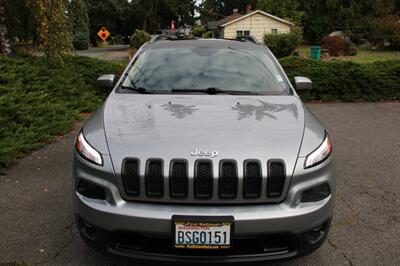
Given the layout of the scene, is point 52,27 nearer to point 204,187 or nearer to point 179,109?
point 179,109

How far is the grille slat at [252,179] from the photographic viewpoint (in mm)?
2586

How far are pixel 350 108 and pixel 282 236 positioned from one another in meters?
8.48

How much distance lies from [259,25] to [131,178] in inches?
1725

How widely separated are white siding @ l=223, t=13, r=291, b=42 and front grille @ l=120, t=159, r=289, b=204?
139 ft

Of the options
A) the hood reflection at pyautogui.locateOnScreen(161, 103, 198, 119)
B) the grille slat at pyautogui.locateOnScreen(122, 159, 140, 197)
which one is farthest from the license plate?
the hood reflection at pyautogui.locateOnScreen(161, 103, 198, 119)

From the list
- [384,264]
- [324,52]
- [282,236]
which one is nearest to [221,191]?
[282,236]

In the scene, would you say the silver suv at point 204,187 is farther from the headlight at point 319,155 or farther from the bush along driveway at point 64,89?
the bush along driveway at point 64,89

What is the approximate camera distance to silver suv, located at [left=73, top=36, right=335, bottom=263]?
255cm

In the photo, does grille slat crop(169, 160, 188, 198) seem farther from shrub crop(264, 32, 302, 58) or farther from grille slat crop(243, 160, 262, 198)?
shrub crop(264, 32, 302, 58)

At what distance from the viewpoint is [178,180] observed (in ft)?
8.50

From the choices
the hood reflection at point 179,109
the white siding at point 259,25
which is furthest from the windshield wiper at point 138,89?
the white siding at point 259,25

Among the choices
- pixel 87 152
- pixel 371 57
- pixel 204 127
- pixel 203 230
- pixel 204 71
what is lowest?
pixel 371 57

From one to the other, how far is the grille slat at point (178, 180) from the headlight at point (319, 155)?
2.55ft

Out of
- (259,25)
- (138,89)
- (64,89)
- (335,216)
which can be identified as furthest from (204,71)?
(259,25)
